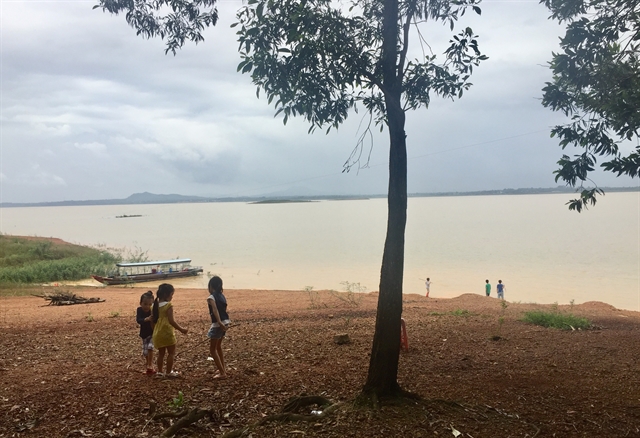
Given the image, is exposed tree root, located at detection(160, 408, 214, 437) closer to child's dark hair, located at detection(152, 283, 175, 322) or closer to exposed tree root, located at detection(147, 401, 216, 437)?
exposed tree root, located at detection(147, 401, 216, 437)

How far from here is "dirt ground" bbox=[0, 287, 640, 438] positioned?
454 cm

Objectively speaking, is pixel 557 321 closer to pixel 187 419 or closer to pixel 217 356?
pixel 217 356

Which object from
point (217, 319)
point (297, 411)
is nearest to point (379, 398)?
point (297, 411)

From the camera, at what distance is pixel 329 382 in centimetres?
576

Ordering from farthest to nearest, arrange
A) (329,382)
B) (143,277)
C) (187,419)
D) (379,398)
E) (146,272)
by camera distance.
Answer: (146,272), (143,277), (329,382), (379,398), (187,419)

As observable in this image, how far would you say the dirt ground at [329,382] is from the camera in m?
4.54

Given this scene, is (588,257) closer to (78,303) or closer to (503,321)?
(503,321)

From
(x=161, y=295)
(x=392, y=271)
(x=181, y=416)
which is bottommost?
(x=181, y=416)

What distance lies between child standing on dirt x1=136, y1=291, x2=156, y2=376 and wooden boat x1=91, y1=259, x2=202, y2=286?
22.2 m

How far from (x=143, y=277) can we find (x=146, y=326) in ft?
77.4

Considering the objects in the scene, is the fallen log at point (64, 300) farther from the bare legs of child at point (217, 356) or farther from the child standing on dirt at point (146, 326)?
the bare legs of child at point (217, 356)

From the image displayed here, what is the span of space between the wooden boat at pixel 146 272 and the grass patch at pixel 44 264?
5.08ft

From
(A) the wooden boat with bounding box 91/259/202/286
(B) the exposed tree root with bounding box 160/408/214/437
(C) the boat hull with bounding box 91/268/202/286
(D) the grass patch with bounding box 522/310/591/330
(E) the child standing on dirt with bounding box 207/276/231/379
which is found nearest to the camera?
(B) the exposed tree root with bounding box 160/408/214/437

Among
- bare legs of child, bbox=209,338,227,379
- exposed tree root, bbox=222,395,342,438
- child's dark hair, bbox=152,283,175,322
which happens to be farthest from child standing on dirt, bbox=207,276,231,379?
exposed tree root, bbox=222,395,342,438
